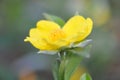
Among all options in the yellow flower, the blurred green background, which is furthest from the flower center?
the blurred green background

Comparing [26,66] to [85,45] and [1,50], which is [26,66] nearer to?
[1,50]

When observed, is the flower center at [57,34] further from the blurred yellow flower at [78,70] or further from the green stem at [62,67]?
the blurred yellow flower at [78,70]

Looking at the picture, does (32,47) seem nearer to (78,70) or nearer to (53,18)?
(78,70)

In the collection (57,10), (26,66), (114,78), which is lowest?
(114,78)

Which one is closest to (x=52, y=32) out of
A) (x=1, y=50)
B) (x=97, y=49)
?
(x=97, y=49)

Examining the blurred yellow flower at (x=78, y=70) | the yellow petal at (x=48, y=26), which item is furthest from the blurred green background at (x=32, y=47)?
the yellow petal at (x=48, y=26)

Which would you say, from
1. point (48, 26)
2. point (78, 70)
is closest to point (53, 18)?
point (48, 26)
